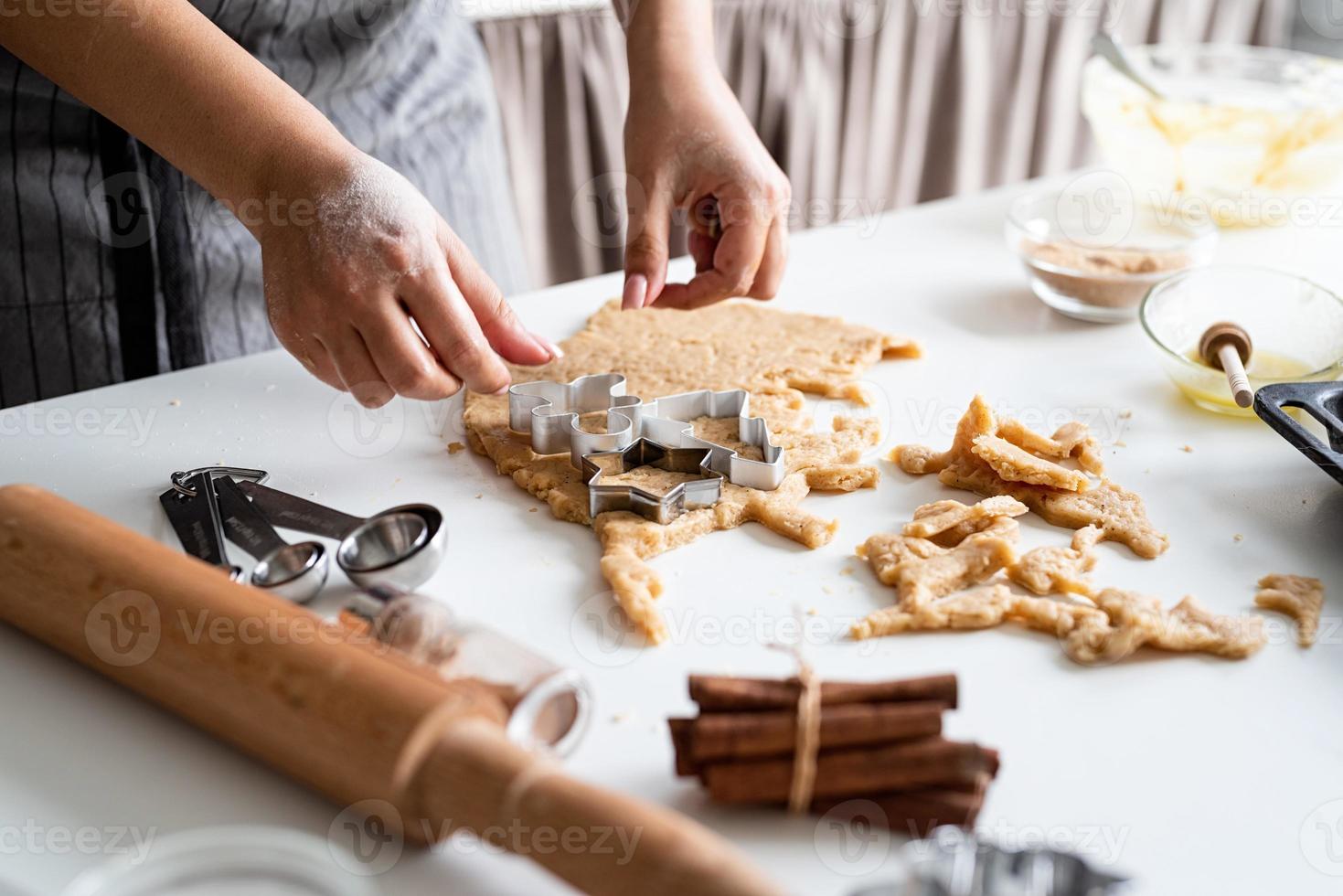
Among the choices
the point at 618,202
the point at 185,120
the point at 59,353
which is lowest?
the point at 618,202

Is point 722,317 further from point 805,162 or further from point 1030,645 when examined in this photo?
point 805,162

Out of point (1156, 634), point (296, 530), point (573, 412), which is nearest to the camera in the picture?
point (1156, 634)

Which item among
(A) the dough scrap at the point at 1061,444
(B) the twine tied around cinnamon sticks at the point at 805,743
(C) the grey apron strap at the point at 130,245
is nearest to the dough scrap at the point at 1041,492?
(A) the dough scrap at the point at 1061,444

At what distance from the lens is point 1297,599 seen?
0.96 metres

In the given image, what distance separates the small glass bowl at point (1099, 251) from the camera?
4.85 feet

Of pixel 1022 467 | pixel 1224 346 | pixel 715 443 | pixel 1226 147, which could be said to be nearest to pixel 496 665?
pixel 715 443

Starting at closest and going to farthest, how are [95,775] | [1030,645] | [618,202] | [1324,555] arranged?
1. [95,775]
2. [1030,645]
3. [1324,555]
4. [618,202]

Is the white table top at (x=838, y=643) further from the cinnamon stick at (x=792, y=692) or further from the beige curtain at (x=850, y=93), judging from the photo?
the beige curtain at (x=850, y=93)

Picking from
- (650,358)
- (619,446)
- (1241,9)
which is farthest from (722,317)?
(1241,9)

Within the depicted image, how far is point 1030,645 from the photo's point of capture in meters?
0.92

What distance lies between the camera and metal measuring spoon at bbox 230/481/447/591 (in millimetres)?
935

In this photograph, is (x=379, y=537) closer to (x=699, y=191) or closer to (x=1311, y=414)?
(x=699, y=191)

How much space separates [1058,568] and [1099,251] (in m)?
0.69

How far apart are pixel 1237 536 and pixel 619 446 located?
608mm
